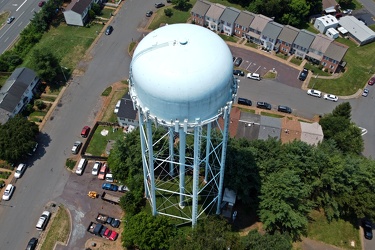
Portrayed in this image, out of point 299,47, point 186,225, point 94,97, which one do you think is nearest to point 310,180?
point 186,225

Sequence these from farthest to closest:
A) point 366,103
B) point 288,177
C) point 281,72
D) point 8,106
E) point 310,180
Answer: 1. point 281,72
2. point 366,103
3. point 8,106
4. point 310,180
5. point 288,177

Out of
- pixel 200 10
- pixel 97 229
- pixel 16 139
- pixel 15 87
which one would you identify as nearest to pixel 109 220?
pixel 97 229

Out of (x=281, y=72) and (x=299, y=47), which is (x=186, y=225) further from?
(x=299, y=47)

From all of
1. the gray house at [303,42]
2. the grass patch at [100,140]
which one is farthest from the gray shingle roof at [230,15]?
the grass patch at [100,140]

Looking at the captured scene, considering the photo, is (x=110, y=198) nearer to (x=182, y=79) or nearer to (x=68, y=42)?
(x=182, y=79)

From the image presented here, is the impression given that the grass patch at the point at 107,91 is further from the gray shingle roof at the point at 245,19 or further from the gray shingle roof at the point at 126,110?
the gray shingle roof at the point at 245,19

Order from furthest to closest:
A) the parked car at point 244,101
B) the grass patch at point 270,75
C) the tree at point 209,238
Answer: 1. the grass patch at point 270,75
2. the parked car at point 244,101
3. the tree at point 209,238

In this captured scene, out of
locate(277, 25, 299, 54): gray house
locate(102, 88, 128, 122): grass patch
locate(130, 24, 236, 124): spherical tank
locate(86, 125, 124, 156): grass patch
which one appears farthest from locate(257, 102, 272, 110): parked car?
locate(130, 24, 236, 124): spherical tank
